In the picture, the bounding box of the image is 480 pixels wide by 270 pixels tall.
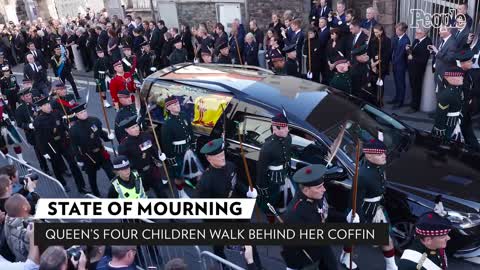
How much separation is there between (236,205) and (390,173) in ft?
6.00

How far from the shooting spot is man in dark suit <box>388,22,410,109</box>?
9.67m

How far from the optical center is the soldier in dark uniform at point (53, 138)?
7707 millimetres

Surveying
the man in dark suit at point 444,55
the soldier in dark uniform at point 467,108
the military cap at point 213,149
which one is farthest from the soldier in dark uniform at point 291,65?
the military cap at point 213,149

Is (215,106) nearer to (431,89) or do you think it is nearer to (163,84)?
(163,84)

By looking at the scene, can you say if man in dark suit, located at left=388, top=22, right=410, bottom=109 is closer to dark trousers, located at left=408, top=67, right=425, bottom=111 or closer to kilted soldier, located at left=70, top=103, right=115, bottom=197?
dark trousers, located at left=408, top=67, right=425, bottom=111

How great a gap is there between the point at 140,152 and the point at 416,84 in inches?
230

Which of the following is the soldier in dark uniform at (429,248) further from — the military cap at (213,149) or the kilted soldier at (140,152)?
the kilted soldier at (140,152)

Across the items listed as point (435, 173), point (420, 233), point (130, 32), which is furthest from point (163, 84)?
point (130, 32)

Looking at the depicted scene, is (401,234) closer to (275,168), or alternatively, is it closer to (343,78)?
(275,168)

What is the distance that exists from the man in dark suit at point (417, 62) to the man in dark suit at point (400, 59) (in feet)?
0.52

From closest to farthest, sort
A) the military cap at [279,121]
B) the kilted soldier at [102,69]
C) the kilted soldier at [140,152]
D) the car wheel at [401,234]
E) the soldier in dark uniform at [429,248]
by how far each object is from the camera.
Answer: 1. the soldier in dark uniform at [429,248]
2. the car wheel at [401,234]
3. the military cap at [279,121]
4. the kilted soldier at [140,152]
5. the kilted soldier at [102,69]

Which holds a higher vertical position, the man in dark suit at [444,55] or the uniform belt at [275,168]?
the man in dark suit at [444,55]

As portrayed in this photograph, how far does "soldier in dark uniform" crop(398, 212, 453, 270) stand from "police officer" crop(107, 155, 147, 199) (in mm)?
3068

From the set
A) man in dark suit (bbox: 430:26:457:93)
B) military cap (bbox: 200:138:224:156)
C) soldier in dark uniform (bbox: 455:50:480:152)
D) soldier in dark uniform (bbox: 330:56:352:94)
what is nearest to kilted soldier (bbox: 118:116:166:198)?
military cap (bbox: 200:138:224:156)
